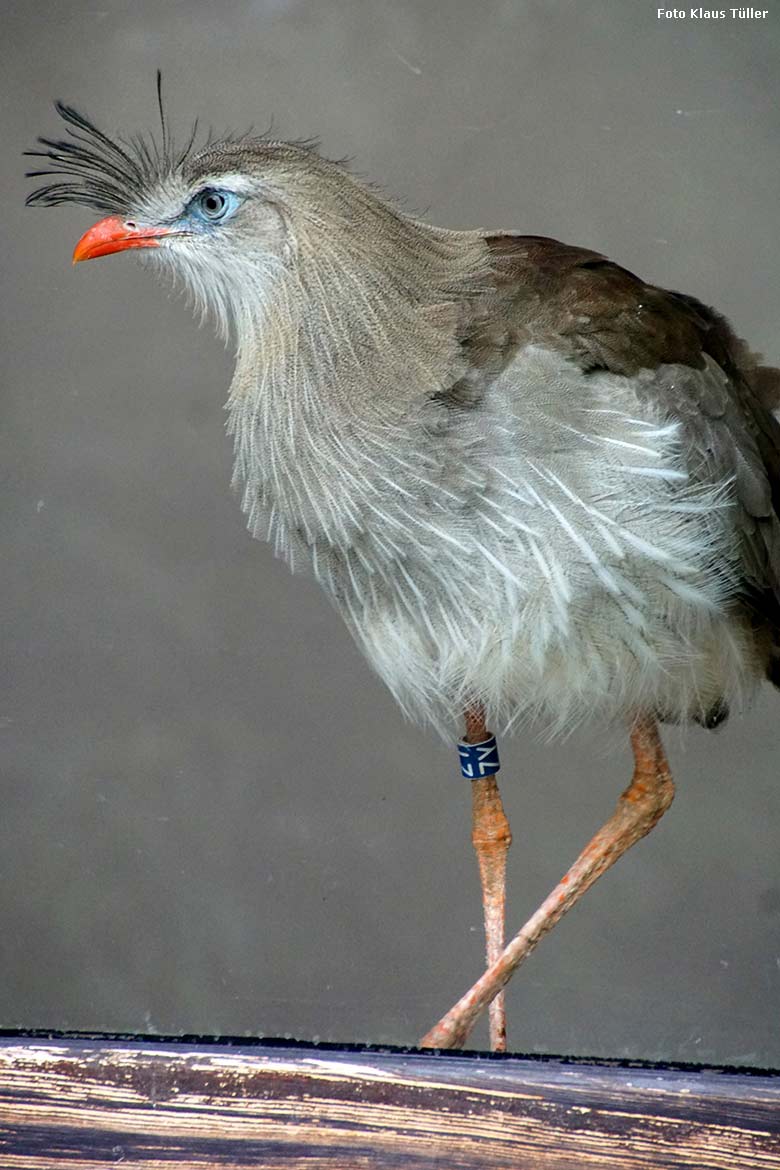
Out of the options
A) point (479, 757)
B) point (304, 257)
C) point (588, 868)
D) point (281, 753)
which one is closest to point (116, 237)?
point (304, 257)

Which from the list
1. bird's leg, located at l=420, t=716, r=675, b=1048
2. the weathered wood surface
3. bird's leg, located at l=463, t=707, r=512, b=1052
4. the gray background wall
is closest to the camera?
the weathered wood surface

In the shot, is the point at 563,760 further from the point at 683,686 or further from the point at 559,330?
the point at 559,330

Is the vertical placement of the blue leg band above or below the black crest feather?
below

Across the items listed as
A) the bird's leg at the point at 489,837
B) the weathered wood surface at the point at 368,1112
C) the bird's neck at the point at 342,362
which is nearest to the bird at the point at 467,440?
the bird's neck at the point at 342,362

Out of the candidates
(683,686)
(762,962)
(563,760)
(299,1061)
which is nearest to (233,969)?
(563,760)

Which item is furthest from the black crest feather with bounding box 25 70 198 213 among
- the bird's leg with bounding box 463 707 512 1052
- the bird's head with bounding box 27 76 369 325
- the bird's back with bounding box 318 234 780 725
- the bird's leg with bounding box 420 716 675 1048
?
the bird's leg with bounding box 420 716 675 1048

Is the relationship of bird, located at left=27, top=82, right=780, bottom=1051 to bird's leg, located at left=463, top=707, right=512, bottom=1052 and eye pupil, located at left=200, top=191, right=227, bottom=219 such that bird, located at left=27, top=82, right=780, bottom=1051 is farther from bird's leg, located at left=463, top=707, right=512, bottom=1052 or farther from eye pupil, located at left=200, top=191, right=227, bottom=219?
bird's leg, located at left=463, top=707, right=512, bottom=1052

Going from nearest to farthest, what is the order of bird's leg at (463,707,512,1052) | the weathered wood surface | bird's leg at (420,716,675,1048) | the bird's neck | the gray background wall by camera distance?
the weathered wood surface, the bird's neck, bird's leg at (420,716,675,1048), bird's leg at (463,707,512,1052), the gray background wall

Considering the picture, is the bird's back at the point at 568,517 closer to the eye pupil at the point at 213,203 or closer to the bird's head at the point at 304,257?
the bird's head at the point at 304,257
